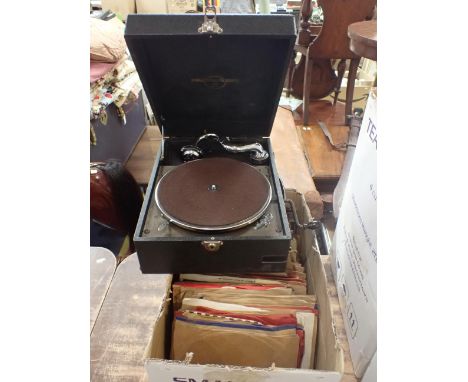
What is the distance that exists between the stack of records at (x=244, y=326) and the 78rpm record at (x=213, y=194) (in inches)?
8.1

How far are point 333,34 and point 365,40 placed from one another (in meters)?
0.91

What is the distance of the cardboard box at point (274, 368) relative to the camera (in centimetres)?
70

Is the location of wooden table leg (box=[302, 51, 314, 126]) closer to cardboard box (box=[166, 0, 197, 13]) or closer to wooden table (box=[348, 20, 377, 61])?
wooden table (box=[348, 20, 377, 61])

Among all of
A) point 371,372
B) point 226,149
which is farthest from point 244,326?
point 226,149

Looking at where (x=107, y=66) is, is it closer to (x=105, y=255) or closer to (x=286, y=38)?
(x=105, y=255)

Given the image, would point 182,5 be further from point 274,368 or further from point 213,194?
point 274,368

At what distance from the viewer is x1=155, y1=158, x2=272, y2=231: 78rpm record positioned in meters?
0.88

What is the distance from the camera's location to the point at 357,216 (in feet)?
3.01

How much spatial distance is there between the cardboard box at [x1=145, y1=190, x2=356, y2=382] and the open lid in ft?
1.38

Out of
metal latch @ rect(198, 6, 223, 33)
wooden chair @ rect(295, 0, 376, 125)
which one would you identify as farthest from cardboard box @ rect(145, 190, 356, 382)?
wooden chair @ rect(295, 0, 376, 125)

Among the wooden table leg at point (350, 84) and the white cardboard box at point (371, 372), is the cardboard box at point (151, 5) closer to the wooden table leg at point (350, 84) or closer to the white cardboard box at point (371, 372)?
the wooden table leg at point (350, 84)

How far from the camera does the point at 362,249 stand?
2.87 ft

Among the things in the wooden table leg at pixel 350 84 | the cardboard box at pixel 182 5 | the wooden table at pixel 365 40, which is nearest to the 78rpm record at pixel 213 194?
the wooden table at pixel 365 40

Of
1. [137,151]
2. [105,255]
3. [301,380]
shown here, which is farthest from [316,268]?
[137,151]
